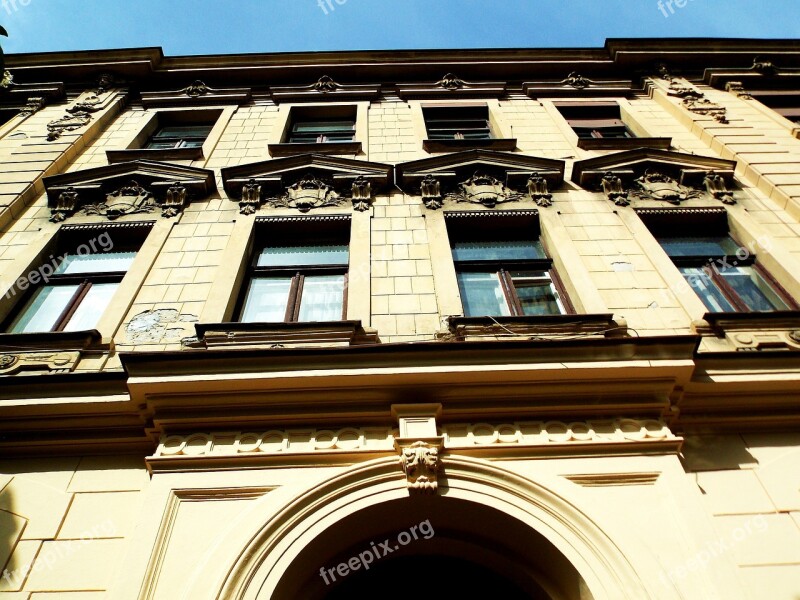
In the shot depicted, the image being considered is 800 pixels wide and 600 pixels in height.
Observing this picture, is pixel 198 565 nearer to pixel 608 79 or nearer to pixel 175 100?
pixel 175 100

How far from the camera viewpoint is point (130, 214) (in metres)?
9.19

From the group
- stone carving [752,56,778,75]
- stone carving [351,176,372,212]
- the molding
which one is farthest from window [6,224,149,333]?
stone carving [752,56,778,75]

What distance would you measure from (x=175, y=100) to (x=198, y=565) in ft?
38.1

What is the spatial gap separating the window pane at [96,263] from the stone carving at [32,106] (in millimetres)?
5580

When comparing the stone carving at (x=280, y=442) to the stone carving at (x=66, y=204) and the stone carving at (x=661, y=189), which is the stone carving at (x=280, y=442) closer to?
the stone carving at (x=66, y=204)

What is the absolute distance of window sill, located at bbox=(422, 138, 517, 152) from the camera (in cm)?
1077

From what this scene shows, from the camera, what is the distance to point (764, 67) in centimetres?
1369

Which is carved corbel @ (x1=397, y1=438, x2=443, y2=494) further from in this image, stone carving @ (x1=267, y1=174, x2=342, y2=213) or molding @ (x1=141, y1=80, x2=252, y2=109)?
molding @ (x1=141, y1=80, x2=252, y2=109)

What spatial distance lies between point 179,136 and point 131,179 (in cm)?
320

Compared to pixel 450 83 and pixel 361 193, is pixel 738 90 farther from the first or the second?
pixel 361 193

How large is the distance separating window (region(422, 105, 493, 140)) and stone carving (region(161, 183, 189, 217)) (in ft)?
17.8

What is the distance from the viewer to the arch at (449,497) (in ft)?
14.3

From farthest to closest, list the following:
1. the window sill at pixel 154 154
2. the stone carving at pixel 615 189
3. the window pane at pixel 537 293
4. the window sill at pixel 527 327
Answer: the window sill at pixel 154 154
the stone carving at pixel 615 189
the window pane at pixel 537 293
the window sill at pixel 527 327

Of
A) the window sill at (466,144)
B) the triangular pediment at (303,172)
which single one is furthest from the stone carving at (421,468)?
the window sill at (466,144)
